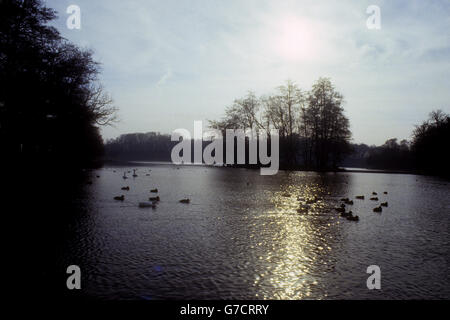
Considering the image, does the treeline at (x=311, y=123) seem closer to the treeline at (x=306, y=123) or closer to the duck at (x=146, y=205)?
the treeline at (x=306, y=123)

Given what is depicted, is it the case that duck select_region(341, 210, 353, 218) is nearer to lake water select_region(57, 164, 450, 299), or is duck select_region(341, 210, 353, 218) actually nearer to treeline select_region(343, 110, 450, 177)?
lake water select_region(57, 164, 450, 299)

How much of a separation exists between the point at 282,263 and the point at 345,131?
44.5 meters

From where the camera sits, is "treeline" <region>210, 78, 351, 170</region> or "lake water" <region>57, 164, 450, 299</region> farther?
"treeline" <region>210, 78, 351, 170</region>

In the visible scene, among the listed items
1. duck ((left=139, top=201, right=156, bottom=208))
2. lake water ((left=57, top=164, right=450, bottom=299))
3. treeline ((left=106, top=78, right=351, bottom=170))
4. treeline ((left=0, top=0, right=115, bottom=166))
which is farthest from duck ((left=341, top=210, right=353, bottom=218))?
treeline ((left=106, top=78, right=351, bottom=170))

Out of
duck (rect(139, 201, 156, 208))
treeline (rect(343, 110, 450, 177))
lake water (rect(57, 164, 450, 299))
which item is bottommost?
lake water (rect(57, 164, 450, 299))

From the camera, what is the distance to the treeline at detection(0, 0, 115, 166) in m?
18.2

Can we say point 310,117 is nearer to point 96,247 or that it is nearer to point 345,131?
point 345,131

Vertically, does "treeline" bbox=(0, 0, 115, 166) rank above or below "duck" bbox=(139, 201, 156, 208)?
above

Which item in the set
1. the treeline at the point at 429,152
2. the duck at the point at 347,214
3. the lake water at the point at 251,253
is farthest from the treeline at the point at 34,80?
the treeline at the point at 429,152

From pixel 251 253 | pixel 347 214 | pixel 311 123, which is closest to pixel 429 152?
pixel 311 123
